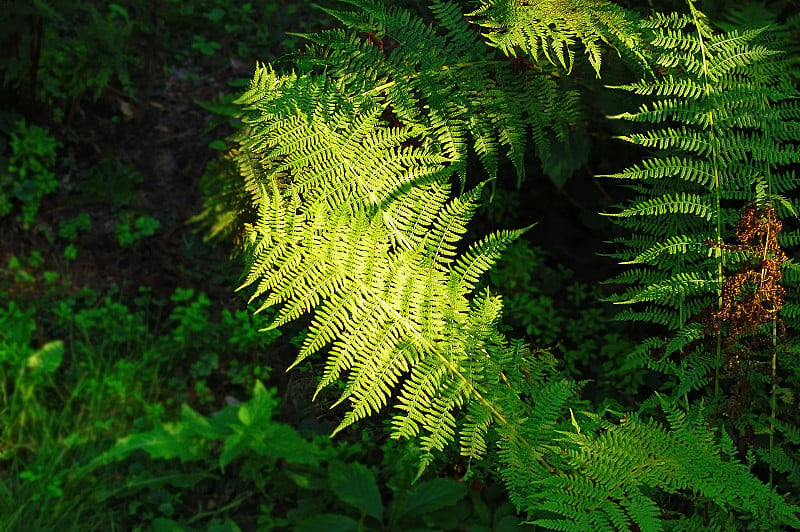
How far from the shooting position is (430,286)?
1554mm

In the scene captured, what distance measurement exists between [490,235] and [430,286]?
0.58 ft

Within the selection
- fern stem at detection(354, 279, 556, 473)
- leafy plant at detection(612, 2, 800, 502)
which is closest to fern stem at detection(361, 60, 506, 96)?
leafy plant at detection(612, 2, 800, 502)

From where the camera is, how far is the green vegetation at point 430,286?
4.90 ft

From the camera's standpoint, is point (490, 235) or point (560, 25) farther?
point (560, 25)

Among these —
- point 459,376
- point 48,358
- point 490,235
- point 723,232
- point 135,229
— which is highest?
point 723,232

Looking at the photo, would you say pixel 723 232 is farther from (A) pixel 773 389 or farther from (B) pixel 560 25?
(B) pixel 560 25

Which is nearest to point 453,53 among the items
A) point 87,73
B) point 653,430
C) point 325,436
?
point 653,430

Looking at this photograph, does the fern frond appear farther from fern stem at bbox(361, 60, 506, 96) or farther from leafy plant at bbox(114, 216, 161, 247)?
leafy plant at bbox(114, 216, 161, 247)

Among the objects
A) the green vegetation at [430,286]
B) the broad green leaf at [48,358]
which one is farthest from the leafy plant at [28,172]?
the broad green leaf at [48,358]

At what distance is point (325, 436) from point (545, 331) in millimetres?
896

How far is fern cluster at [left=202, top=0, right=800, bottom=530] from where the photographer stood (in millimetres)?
1436

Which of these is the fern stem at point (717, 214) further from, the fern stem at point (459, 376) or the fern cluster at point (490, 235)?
the fern stem at point (459, 376)

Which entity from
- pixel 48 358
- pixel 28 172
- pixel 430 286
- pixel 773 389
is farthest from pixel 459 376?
pixel 28 172

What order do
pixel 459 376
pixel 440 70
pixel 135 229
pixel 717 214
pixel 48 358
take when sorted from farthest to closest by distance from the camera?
pixel 135 229
pixel 48 358
pixel 440 70
pixel 717 214
pixel 459 376
